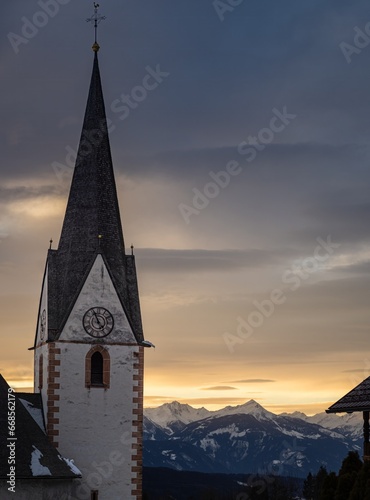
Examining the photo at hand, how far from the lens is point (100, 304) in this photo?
52.0m

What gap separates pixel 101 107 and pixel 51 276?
910 centimetres

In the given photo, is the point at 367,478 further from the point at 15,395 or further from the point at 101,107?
the point at 101,107

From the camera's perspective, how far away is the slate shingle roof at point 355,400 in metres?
34.5

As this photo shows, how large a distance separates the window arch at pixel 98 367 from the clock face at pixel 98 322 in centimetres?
Answer: 73

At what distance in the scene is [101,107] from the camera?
5541cm

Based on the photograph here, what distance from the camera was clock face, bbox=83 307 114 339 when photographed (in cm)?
5166

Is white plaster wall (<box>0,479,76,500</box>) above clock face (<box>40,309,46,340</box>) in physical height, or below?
below

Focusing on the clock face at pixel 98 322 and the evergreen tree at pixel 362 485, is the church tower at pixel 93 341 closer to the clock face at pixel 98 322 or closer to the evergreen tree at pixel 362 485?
the clock face at pixel 98 322

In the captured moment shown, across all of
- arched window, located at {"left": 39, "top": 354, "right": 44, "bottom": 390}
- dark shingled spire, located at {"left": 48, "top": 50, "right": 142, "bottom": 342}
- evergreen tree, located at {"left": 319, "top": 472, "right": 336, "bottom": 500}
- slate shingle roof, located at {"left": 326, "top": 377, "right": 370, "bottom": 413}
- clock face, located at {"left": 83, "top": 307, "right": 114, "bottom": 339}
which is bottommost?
evergreen tree, located at {"left": 319, "top": 472, "right": 336, "bottom": 500}

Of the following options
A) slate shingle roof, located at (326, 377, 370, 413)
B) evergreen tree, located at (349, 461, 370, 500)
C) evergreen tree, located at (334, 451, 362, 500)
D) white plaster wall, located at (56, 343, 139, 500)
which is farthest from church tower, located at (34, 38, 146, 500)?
evergreen tree, located at (349, 461, 370, 500)

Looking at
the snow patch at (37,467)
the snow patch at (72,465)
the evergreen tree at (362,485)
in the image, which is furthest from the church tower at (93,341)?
the evergreen tree at (362,485)

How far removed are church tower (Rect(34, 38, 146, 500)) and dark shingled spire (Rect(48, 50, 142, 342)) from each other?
5cm

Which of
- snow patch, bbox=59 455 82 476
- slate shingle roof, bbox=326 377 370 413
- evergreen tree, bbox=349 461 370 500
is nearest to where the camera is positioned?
evergreen tree, bbox=349 461 370 500

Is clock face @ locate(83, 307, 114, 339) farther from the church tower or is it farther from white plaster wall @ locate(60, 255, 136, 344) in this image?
white plaster wall @ locate(60, 255, 136, 344)
